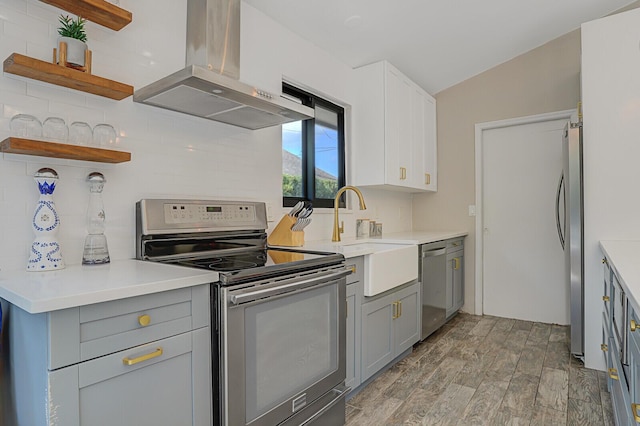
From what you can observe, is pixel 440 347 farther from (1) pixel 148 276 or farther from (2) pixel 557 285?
(1) pixel 148 276

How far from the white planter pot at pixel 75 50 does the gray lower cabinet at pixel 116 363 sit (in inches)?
37.3

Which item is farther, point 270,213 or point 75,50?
point 270,213

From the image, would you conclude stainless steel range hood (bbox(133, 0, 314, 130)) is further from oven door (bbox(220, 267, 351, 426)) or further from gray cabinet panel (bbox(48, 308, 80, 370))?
gray cabinet panel (bbox(48, 308, 80, 370))

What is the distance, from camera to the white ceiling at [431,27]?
260 centimetres

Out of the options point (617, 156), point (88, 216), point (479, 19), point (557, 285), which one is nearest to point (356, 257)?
point (88, 216)

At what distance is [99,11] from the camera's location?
153cm

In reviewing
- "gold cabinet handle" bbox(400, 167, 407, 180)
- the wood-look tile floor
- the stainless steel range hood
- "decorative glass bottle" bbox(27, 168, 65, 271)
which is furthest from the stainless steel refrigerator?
"decorative glass bottle" bbox(27, 168, 65, 271)

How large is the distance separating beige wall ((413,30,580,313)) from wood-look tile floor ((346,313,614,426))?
1.13 m

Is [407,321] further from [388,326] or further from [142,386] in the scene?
[142,386]

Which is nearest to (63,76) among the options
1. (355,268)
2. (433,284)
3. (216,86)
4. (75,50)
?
(75,50)

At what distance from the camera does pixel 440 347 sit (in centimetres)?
307

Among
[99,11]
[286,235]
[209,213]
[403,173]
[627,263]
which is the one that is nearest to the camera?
[99,11]

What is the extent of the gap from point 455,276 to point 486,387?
1.52m

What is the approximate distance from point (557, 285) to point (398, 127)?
222cm
